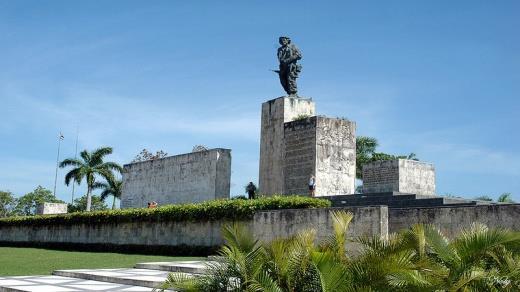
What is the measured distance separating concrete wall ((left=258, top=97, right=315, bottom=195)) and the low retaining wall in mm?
3420

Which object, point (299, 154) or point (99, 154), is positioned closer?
point (299, 154)

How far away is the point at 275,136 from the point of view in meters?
17.4

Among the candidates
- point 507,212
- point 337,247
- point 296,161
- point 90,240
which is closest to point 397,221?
point 507,212

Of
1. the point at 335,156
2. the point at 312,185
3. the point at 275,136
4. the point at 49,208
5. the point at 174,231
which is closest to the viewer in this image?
the point at 174,231

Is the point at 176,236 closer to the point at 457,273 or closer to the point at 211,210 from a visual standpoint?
the point at 211,210

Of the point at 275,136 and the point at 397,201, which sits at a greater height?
the point at 275,136


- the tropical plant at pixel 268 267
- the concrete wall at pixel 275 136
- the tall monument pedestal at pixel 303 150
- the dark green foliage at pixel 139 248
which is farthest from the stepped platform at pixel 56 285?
the concrete wall at pixel 275 136

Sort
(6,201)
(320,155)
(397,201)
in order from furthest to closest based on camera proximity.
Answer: (6,201)
(320,155)
(397,201)

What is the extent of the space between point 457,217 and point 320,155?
7403 mm

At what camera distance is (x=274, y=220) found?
10.8 metres

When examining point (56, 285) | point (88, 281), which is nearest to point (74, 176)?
point (88, 281)

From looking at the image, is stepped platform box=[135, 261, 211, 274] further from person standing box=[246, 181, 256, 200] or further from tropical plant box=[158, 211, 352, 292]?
person standing box=[246, 181, 256, 200]

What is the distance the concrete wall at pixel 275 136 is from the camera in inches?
672

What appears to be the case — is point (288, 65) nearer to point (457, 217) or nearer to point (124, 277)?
point (457, 217)
